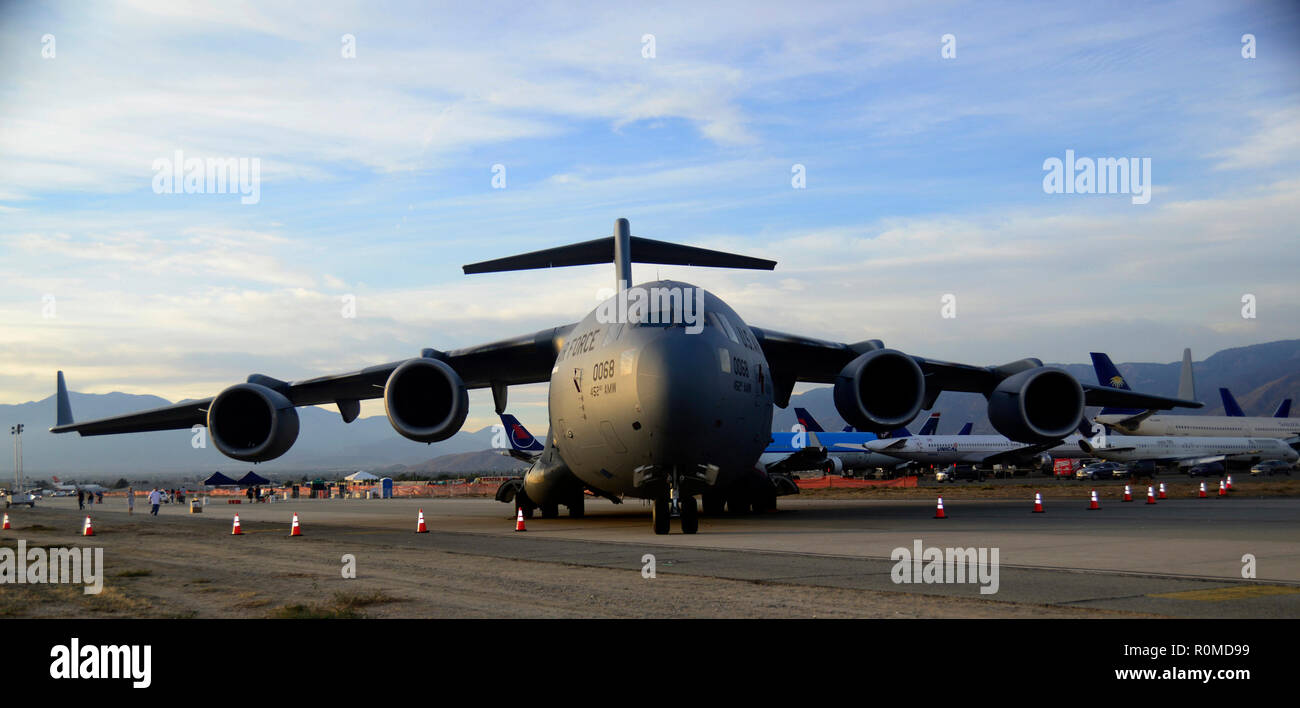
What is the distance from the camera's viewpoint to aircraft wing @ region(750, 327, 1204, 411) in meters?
24.5

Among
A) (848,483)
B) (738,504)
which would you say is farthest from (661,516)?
(848,483)

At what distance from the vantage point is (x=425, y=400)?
925 inches

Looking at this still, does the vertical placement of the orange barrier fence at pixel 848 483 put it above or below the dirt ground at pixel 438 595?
below

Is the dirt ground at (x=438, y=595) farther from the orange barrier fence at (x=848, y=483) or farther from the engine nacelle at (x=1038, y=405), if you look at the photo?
the orange barrier fence at (x=848, y=483)

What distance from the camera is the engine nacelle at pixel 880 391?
22656 millimetres

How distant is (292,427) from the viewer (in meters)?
24.7

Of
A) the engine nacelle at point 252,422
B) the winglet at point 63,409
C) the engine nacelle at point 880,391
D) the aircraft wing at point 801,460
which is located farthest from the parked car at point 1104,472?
the winglet at point 63,409

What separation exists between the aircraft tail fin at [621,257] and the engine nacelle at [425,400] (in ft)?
8.98

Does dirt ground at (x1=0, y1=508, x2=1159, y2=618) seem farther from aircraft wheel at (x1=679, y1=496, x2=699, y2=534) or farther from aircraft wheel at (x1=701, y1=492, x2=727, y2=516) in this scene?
aircraft wheel at (x1=701, y1=492, x2=727, y2=516)

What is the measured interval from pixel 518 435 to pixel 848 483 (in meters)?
24.8
